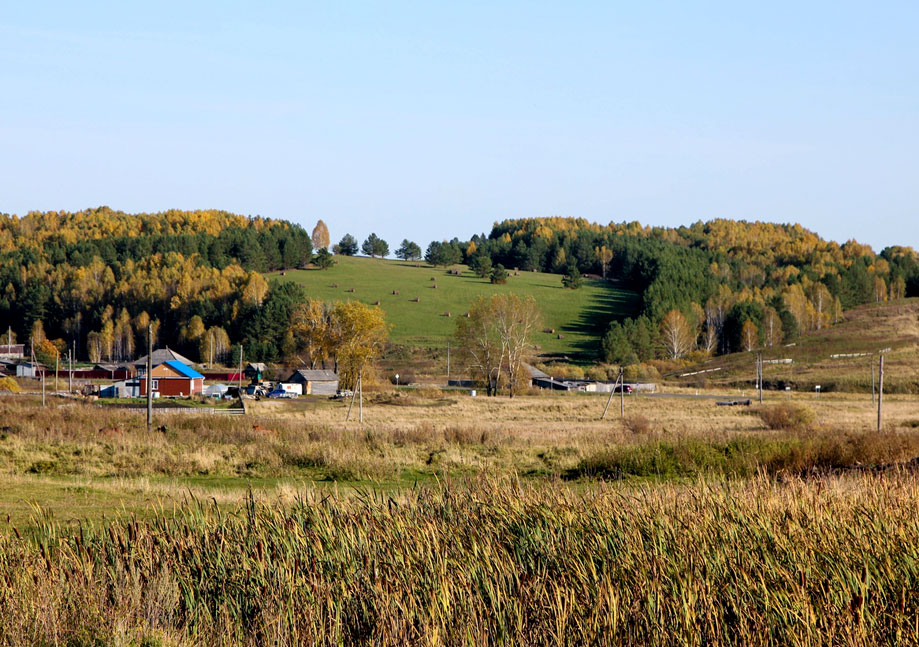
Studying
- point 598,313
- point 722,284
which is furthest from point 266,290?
point 722,284

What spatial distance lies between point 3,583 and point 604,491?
6306mm

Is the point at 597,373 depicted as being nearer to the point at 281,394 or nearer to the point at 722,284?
the point at 281,394

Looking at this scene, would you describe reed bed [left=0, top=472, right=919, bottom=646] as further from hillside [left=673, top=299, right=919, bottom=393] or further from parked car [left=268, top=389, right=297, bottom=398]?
hillside [left=673, top=299, right=919, bottom=393]

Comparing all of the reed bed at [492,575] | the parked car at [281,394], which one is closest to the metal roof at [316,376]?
the parked car at [281,394]

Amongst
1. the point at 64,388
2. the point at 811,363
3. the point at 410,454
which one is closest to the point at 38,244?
the point at 64,388

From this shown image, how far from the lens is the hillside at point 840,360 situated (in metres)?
91.4

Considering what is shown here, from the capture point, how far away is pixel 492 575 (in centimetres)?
820

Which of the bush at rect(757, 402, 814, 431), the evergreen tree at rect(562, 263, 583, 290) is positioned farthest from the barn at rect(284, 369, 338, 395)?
the evergreen tree at rect(562, 263, 583, 290)

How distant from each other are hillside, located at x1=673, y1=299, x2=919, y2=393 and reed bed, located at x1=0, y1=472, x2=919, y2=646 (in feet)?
277

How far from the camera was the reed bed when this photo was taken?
7.30m

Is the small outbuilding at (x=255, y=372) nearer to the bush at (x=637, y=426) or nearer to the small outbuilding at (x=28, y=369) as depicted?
the small outbuilding at (x=28, y=369)

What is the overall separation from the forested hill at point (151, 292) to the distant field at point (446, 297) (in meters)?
8.98

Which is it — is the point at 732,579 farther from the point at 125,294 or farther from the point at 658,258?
the point at 658,258

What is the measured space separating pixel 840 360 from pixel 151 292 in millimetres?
95882
